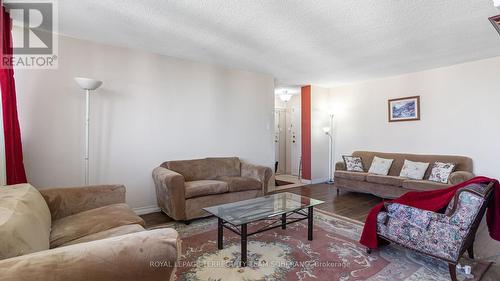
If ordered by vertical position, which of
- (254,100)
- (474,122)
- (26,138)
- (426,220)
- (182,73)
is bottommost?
(426,220)

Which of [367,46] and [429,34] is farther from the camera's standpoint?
[367,46]

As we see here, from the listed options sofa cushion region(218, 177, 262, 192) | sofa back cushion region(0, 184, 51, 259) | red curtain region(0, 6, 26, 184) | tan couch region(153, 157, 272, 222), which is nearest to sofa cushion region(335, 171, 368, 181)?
tan couch region(153, 157, 272, 222)

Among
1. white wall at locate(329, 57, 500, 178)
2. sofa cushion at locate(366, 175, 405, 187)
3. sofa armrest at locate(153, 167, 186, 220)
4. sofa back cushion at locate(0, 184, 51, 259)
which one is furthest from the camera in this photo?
sofa cushion at locate(366, 175, 405, 187)

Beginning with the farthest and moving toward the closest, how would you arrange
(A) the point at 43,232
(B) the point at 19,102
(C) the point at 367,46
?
(C) the point at 367,46 → (B) the point at 19,102 → (A) the point at 43,232

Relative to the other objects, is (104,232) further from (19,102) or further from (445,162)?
(445,162)

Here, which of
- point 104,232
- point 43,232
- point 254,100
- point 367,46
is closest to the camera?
point 43,232

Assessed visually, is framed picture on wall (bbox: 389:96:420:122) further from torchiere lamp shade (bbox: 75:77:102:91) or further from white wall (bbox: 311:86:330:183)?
torchiere lamp shade (bbox: 75:77:102:91)

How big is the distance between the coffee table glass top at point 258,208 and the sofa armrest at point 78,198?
89 cm

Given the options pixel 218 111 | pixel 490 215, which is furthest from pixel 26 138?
pixel 490 215

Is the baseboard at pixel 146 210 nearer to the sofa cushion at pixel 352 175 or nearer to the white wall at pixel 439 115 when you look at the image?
the sofa cushion at pixel 352 175

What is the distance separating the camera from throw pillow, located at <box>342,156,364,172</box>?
4.76 m

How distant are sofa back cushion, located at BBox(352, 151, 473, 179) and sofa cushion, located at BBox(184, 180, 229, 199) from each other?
10.2 ft

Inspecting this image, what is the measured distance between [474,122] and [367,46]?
7.49 feet

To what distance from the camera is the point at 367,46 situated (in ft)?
10.7
